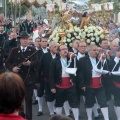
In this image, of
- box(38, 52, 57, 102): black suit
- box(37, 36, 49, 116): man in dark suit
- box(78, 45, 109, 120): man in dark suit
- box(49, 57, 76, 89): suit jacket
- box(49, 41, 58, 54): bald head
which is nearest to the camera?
box(49, 57, 76, 89): suit jacket

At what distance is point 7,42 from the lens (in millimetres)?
12438

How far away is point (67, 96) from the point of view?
848 cm

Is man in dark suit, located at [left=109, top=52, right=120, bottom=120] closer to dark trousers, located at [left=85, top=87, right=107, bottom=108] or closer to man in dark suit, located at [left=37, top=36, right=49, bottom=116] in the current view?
dark trousers, located at [left=85, top=87, right=107, bottom=108]

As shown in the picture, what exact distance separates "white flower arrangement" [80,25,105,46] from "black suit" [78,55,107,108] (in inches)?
84.8

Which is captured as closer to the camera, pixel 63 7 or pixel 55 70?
pixel 55 70

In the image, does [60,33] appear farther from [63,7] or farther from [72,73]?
[72,73]

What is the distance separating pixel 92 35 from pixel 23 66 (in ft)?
10.1

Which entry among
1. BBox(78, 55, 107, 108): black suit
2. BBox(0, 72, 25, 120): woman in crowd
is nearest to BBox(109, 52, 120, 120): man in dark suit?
BBox(78, 55, 107, 108): black suit

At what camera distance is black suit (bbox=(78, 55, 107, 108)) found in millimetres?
8453

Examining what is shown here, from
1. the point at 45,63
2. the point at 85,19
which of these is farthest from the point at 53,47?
the point at 85,19

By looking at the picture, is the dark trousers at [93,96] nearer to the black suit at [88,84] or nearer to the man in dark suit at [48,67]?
the black suit at [88,84]

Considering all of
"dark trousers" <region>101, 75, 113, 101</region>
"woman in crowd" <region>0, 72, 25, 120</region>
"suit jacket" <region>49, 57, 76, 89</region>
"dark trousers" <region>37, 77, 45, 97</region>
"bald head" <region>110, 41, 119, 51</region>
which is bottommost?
"dark trousers" <region>37, 77, 45, 97</region>

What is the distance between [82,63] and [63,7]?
13.1 ft

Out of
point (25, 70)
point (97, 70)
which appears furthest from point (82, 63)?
point (25, 70)
